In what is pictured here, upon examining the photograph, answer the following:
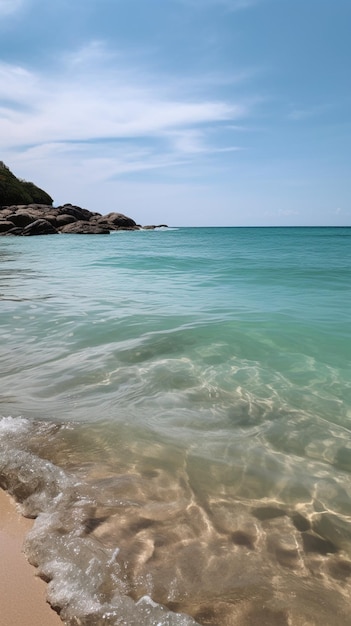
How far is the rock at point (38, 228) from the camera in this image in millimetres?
43594

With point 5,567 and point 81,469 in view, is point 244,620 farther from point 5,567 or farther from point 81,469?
point 81,469

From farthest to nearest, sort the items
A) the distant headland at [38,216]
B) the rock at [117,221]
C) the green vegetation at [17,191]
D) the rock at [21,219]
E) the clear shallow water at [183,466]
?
1. the rock at [117,221]
2. the green vegetation at [17,191]
3. the rock at [21,219]
4. the distant headland at [38,216]
5. the clear shallow water at [183,466]

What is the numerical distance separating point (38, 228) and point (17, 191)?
64.4ft

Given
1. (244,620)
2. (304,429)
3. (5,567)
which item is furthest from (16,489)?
(304,429)

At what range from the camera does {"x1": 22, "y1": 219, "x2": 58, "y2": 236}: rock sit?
43594 millimetres

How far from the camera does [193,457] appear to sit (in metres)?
2.93

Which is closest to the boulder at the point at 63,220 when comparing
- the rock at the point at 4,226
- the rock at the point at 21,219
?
the rock at the point at 21,219

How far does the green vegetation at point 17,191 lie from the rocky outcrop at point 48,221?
4.21 metres

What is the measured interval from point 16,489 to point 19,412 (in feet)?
3.91

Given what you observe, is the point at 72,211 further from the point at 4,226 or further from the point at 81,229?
the point at 4,226

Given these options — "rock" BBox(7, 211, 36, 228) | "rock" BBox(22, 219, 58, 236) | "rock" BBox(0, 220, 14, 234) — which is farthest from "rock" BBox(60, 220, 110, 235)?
"rock" BBox(0, 220, 14, 234)

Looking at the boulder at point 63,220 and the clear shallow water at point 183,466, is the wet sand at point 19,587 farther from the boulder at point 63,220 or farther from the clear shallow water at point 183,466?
the boulder at point 63,220

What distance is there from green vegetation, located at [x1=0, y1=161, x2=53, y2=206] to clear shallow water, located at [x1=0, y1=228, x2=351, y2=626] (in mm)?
58520

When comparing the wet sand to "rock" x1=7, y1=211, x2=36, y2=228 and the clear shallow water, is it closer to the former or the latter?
the clear shallow water
